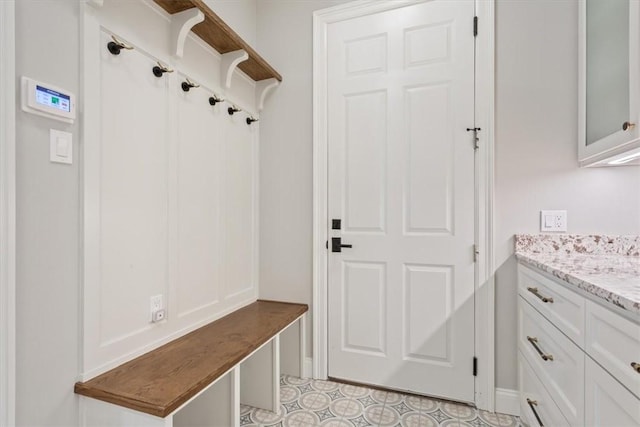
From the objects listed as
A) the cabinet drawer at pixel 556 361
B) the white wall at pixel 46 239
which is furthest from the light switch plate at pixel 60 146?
the cabinet drawer at pixel 556 361

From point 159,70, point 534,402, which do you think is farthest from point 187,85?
point 534,402

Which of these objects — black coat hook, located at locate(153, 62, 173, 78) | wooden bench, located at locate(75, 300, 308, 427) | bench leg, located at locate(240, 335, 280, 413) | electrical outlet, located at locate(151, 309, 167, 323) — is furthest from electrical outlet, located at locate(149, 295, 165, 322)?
black coat hook, located at locate(153, 62, 173, 78)

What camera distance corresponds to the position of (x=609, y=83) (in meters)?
1.42

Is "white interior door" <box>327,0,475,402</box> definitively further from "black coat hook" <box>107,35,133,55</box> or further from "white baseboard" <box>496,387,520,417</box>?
"black coat hook" <box>107,35,133,55</box>

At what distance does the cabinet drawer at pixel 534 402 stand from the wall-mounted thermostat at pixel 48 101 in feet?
6.86

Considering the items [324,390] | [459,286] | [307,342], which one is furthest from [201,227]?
[459,286]

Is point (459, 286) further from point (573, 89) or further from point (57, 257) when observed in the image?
point (57, 257)

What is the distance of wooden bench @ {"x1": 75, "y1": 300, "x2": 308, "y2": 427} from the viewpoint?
1106 mm

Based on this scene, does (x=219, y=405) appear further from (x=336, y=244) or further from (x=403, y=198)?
(x=403, y=198)

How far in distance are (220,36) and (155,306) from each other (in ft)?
4.73

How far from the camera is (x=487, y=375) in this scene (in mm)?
1861

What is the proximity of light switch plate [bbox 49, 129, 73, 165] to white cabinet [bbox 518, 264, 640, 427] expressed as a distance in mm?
1778

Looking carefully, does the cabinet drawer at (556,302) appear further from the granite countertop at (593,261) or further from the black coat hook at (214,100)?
the black coat hook at (214,100)

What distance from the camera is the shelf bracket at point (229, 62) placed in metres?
1.90
